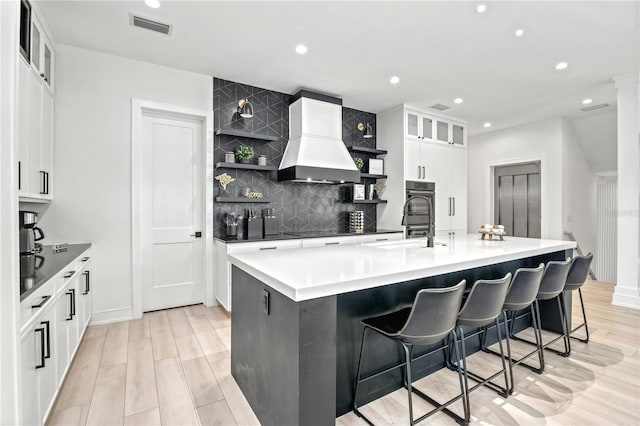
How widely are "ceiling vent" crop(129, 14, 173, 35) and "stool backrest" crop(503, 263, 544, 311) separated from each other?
11.5 feet

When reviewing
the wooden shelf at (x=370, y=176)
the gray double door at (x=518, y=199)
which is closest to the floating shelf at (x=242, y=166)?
the wooden shelf at (x=370, y=176)

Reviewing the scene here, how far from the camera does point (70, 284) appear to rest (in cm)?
224

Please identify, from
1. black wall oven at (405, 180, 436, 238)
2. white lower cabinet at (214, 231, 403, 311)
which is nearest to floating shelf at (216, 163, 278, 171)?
white lower cabinet at (214, 231, 403, 311)

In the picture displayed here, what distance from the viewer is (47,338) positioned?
65.9 inches

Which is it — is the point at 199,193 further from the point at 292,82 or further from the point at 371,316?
the point at 371,316

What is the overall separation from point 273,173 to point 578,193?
5.77 m

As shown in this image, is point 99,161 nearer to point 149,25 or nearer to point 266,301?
point 149,25

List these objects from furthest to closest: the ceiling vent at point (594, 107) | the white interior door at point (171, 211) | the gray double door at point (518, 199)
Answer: the gray double door at point (518, 199) < the ceiling vent at point (594, 107) < the white interior door at point (171, 211)

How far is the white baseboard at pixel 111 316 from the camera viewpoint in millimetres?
3295

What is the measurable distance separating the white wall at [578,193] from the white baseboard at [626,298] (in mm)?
1800

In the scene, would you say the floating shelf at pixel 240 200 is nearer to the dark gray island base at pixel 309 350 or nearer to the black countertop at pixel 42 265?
the black countertop at pixel 42 265

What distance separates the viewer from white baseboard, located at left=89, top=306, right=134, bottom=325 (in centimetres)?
329

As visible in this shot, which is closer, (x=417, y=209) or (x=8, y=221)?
(x=8, y=221)

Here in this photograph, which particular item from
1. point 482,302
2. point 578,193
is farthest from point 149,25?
point 578,193
